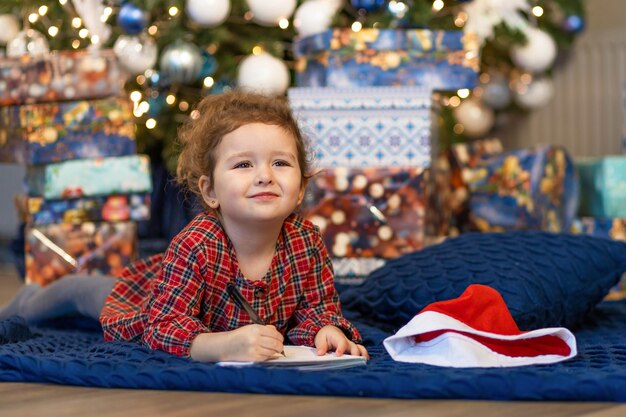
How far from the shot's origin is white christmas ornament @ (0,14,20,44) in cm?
264

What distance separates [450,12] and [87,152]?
1.15 metres

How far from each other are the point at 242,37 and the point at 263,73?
1.06 ft

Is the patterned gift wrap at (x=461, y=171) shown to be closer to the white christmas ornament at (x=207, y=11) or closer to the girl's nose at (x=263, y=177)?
the white christmas ornament at (x=207, y=11)

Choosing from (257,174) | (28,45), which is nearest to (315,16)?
(28,45)

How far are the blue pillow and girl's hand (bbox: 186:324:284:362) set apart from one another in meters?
0.42

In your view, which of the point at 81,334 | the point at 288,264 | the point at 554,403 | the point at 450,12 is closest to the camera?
the point at 554,403

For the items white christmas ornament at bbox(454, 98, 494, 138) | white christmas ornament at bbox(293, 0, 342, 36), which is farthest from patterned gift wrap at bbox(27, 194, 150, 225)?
white christmas ornament at bbox(454, 98, 494, 138)

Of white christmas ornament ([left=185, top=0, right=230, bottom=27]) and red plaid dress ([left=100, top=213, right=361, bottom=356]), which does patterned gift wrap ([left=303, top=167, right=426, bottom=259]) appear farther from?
red plaid dress ([left=100, top=213, right=361, bottom=356])

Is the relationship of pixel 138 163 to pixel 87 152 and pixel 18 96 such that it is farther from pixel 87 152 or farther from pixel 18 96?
pixel 18 96

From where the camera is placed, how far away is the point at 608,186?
2.61 meters

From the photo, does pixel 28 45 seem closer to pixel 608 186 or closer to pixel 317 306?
pixel 317 306

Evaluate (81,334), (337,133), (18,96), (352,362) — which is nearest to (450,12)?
(337,133)

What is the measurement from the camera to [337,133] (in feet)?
7.39

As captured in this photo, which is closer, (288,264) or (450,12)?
(288,264)
